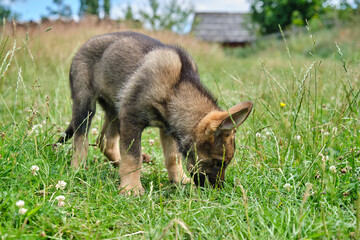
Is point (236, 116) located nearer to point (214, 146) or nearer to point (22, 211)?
point (214, 146)

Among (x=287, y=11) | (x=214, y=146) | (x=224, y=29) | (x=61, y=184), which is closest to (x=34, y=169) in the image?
(x=61, y=184)

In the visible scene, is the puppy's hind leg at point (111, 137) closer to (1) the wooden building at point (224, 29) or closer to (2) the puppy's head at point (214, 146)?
(2) the puppy's head at point (214, 146)

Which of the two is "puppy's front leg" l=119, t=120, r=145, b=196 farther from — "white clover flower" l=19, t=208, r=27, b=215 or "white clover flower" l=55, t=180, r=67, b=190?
"white clover flower" l=19, t=208, r=27, b=215

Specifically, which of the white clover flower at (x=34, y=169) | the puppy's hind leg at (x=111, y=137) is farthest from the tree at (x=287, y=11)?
the white clover flower at (x=34, y=169)

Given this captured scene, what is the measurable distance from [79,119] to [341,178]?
2.66 m

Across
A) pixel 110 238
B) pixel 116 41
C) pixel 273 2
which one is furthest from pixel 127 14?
pixel 273 2

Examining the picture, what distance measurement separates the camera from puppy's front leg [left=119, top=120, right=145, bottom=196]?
3182mm

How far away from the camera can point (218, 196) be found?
274 cm

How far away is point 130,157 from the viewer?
3.24 metres

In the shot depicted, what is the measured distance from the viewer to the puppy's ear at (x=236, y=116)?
8.41ft

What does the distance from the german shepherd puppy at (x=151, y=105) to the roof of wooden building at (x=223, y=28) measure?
91.4 feet

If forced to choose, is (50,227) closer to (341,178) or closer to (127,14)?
(341,178)

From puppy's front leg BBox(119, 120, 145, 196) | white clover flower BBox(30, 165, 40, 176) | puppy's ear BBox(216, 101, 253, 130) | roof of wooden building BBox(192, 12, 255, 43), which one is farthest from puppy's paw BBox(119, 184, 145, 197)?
roof of wooden building BBox(192, 12, 255, 43)

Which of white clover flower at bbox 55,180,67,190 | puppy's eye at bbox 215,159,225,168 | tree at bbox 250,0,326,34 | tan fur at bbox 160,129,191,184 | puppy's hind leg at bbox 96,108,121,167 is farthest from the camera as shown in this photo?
tree at bbox 250,0,326,34
